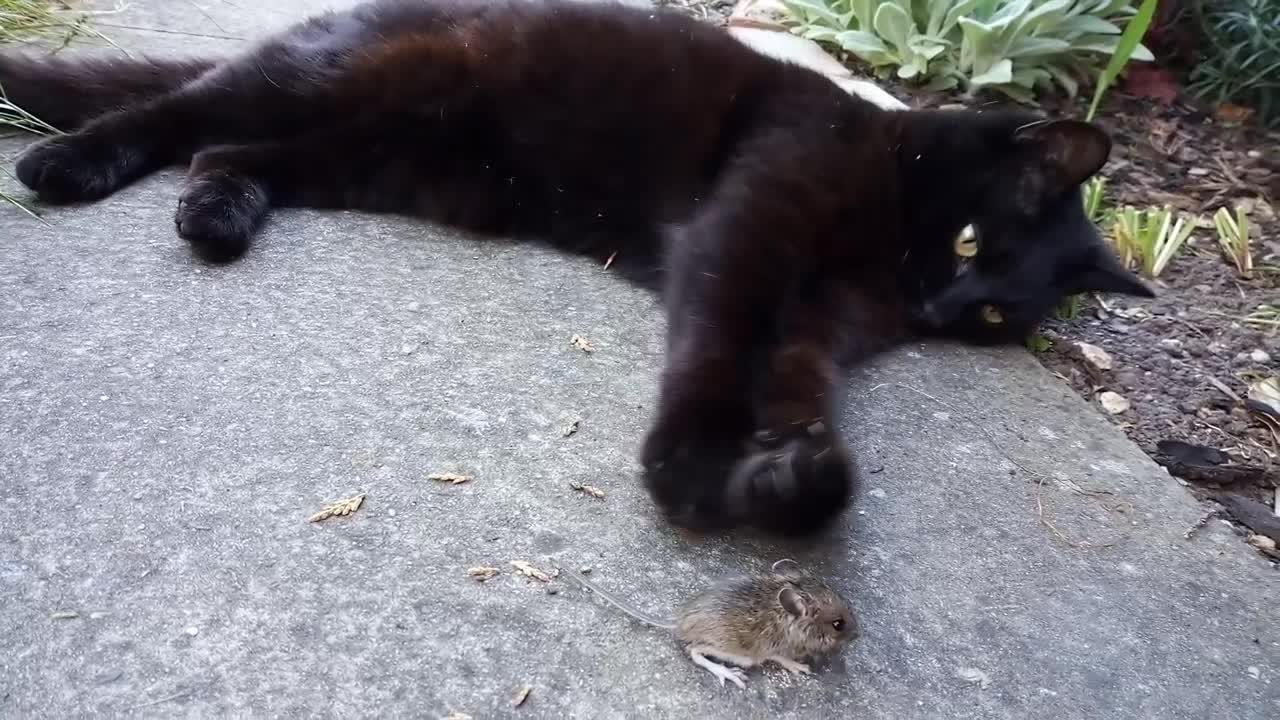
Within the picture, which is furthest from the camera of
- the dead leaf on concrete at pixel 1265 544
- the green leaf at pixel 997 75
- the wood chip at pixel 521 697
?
the green leaf at pixel 997 75

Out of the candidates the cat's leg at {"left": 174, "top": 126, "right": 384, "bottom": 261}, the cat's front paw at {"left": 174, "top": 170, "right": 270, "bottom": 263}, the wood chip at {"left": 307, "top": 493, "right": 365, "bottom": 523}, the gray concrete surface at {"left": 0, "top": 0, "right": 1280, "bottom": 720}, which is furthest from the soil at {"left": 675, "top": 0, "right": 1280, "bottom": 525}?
the cat's front paw at {"left": 174, "top": 170, "right": 270, "bottom": 263}

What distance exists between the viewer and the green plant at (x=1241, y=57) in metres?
3.09

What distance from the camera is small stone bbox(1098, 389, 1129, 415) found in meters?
1.96

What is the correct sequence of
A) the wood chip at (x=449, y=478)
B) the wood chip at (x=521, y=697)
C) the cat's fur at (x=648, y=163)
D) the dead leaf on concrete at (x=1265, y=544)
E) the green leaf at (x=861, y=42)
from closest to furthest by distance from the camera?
the wood chip at (x=521, y=697) < the wood chip at (x=449, y=478) < the dead leaf on concrete at (x=1265, y=544) < the cat's fur at (x=648, y=163) < the green leaf at (x=861, y=42)

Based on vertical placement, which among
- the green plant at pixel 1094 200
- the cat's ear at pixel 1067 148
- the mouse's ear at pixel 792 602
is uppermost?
the cat's ear at pixel 1067 148

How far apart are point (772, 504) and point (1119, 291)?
4.21ft

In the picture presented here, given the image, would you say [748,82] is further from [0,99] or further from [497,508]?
[0,99]

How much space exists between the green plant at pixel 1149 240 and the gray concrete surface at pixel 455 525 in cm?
84

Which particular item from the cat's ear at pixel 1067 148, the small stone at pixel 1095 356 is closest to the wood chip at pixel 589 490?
the cat's ear at pixel 1067 148

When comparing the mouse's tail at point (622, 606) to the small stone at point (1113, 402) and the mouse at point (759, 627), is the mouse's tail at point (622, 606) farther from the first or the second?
the small stone at point (1113, 402)

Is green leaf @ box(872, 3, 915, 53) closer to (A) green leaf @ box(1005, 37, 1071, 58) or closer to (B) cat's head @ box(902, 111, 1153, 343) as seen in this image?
(A) green leaf @ box(1005, 37, 1071, 58)

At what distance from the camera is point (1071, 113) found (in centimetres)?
327

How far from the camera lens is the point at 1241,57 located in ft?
10.6

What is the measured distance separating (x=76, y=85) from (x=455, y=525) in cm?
176
